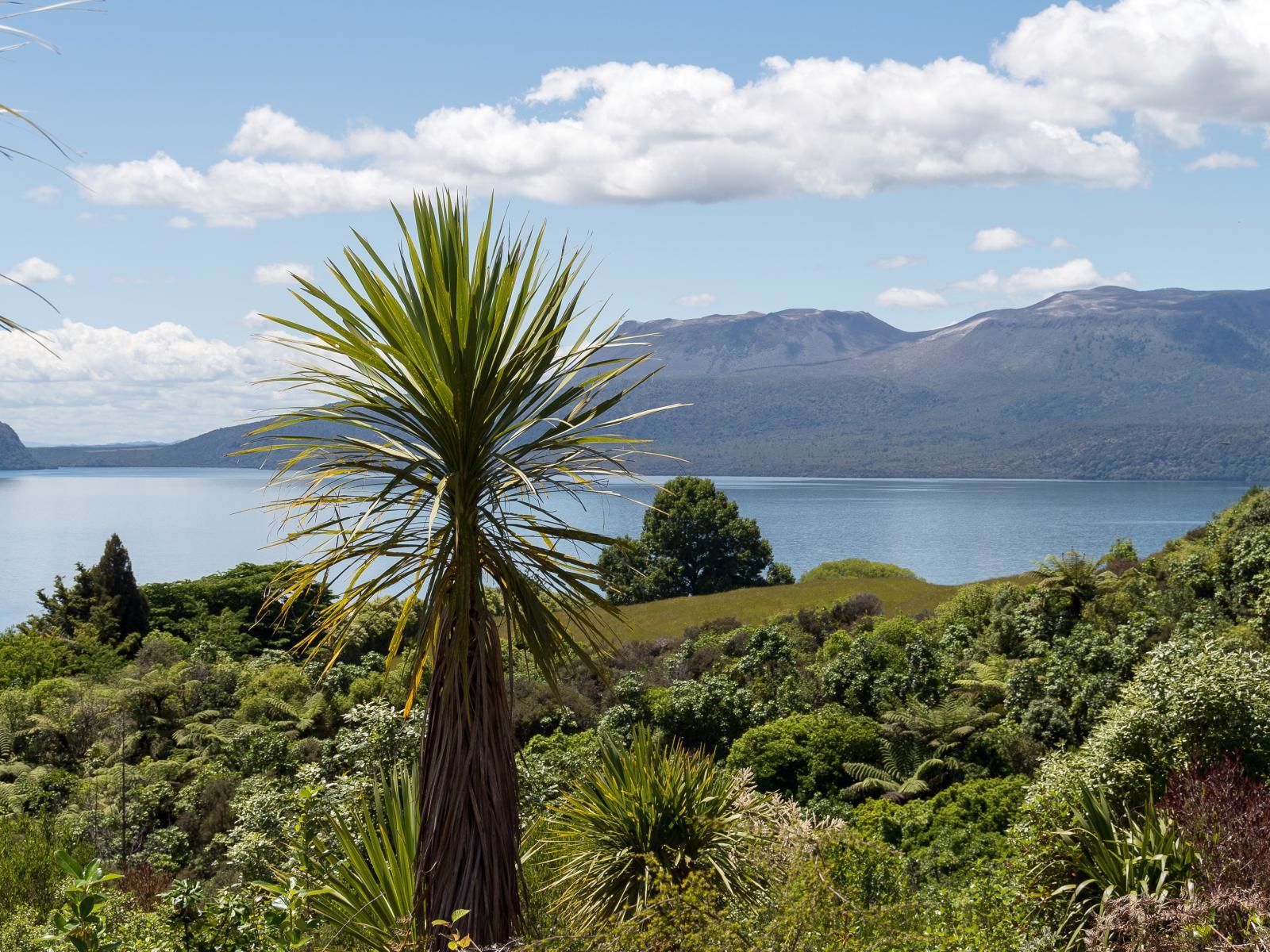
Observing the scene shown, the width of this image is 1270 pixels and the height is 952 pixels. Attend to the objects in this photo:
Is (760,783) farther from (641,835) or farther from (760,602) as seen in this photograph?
(760,602)

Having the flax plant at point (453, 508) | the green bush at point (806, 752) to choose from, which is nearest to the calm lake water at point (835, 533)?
the green bush at point (806, 752)

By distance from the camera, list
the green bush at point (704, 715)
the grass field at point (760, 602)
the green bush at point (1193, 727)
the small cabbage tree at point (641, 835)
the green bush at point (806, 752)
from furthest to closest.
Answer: the grass field at point (760, 602)
the green bush at point (704, 715)
the green bush at point (806, 752)
the green bush at point (1193, 727)
the small cabbage tree at point (641, 835)

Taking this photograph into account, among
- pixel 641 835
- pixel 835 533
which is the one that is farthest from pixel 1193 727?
pixel 835 533

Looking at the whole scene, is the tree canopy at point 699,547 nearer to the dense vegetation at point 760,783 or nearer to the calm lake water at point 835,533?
the calm lake water at point 835,533

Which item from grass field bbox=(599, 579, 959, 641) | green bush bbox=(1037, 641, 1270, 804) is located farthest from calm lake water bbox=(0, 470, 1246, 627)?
green bush bbox=(1037, 641, 1270, 804)

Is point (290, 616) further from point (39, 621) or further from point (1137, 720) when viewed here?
point (1137, 720)

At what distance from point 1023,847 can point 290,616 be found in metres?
31.9

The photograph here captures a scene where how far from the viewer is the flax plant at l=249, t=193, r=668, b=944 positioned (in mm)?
5738

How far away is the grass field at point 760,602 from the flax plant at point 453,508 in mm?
24091

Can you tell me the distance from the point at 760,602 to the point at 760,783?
61.7 ft

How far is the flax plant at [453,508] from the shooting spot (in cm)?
574

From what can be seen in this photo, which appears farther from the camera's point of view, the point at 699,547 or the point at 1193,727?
the point at 699,547

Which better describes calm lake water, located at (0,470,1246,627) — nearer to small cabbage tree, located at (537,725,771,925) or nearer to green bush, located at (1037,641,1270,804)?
small cabbage tree, located at (537,725,771,925)

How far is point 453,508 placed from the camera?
230 inches
